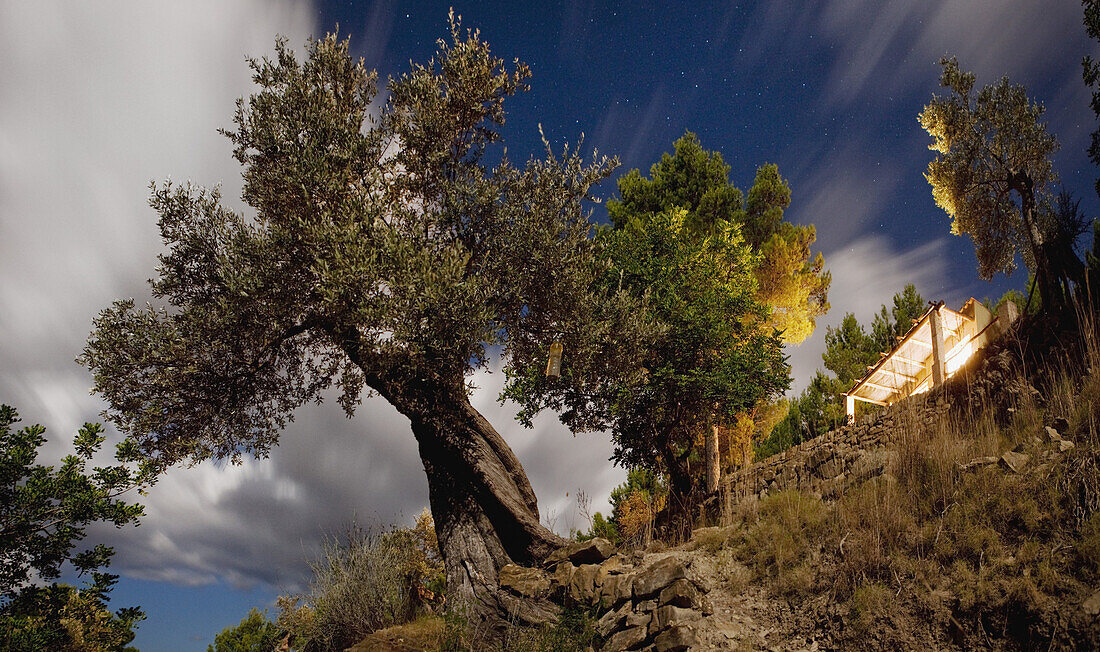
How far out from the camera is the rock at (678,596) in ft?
24.5

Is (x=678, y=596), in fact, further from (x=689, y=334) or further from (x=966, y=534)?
(x=689, y=334)

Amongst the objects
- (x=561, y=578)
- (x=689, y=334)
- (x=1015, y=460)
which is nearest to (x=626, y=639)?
(x=561, y=578)

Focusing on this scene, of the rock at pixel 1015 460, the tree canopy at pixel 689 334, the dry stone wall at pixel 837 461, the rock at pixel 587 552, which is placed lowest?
the rock at pixel 587 552

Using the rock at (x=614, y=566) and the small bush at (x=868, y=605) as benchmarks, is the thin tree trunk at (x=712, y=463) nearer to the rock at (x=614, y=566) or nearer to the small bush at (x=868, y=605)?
the rock at (x=614, y=566)

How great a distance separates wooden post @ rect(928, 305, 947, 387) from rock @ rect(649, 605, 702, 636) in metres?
15.2

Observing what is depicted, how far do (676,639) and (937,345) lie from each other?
1673cm

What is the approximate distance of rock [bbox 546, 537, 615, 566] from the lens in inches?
365

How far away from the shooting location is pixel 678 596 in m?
7.45

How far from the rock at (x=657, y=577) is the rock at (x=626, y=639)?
1.68ft

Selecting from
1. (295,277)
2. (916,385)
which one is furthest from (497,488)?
(916,385)

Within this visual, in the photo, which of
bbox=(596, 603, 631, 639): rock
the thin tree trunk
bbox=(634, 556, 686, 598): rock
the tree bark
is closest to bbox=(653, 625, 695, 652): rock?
bbox=(634, 556, 686, 598): rock

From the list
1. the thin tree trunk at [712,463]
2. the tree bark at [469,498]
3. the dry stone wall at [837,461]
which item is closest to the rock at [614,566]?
the tree bark at [469,498]

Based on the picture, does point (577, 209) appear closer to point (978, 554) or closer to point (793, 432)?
point (978, 554)

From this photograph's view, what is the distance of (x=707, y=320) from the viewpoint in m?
14.7
